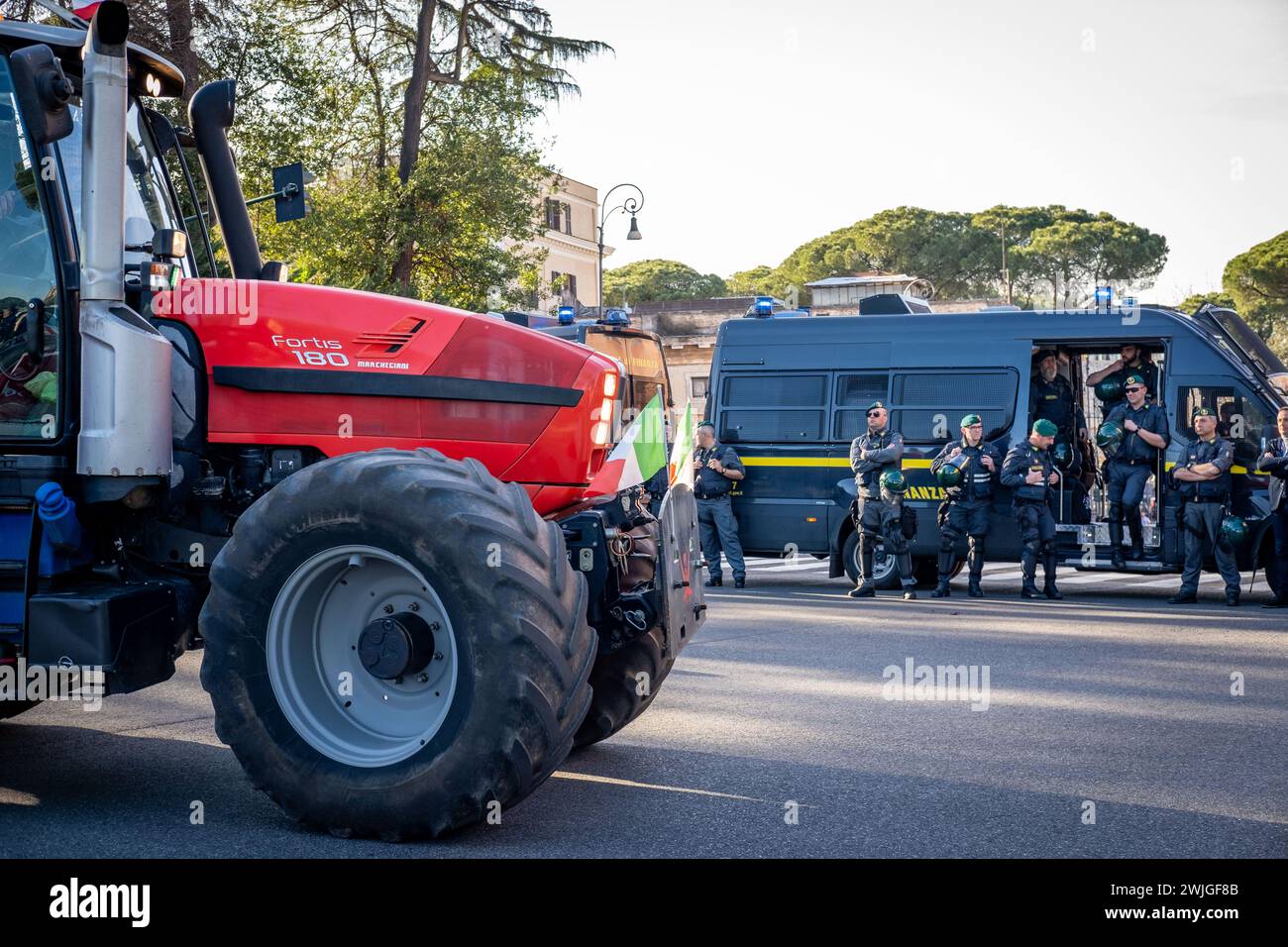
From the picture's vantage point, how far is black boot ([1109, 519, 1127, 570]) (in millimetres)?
15219

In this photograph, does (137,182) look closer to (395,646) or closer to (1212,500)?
(395,646)

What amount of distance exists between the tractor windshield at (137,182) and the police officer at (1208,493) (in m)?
10.8

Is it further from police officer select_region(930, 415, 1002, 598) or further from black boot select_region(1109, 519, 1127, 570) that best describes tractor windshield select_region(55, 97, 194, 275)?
black boot select_region(1109, 519, 1127, 570)

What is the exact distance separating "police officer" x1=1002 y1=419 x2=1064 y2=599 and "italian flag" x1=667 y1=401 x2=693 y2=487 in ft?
29.9

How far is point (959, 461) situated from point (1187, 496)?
90.3 inches

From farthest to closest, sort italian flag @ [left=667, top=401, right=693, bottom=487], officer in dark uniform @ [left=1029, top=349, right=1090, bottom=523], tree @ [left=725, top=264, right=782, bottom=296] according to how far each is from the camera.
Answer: tree @ [left=725, top=264, right=782, bottom=296], officer in dark uniform @ [left=1029, top=349, right=1090, bottom=523], italian flag @ [left=667, top=401, right=693, bottom=487]

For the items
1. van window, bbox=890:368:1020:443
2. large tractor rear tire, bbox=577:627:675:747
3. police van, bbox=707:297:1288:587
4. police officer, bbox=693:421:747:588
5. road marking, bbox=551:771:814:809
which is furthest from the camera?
police officer, bbox=693:421:747:588

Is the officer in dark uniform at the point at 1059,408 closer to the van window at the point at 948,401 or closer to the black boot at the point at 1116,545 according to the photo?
the van window at the point at 948,401

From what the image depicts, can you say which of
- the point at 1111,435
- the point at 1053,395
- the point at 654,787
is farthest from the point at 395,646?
the point at 1053,395

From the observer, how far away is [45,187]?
5.80m

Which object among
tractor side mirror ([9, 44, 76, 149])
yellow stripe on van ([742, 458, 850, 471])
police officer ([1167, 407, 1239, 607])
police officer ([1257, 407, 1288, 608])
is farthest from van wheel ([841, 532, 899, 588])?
tractor side mirror ([9, 44, 76, 149])

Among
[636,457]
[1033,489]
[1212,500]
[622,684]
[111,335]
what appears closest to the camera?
[111,335]

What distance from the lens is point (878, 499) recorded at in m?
15.4

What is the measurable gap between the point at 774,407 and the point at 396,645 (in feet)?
39.1
